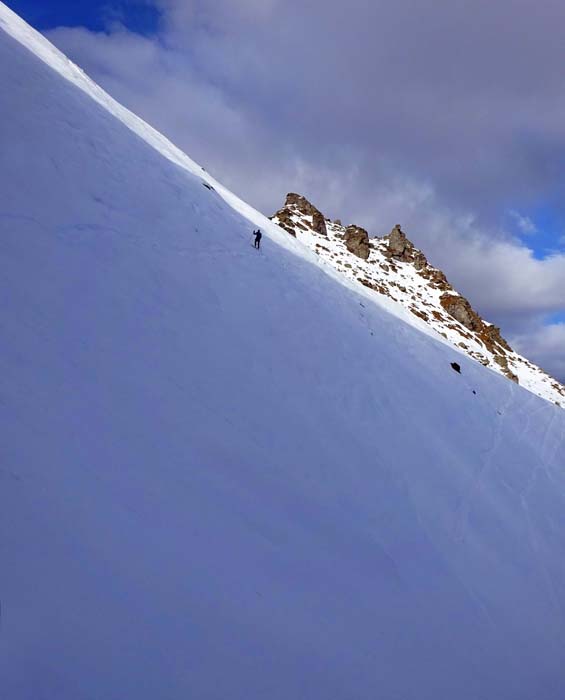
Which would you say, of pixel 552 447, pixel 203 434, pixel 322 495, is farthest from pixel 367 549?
pixel 552 447

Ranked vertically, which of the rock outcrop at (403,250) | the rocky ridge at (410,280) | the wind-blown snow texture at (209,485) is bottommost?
the wind-blown snow texture at (209,485)

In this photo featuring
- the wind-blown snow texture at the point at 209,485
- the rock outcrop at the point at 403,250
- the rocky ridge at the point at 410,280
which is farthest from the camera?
the rock outcrop at the point at 403,250

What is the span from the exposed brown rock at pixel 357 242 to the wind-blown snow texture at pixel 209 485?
278 ft

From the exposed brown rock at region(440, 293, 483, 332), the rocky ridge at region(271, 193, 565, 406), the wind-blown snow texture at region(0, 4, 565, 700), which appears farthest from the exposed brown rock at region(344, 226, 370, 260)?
the wind-blown snow texture at region(0, 4, 565, 700)

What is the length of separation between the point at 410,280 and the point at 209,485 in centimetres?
10377

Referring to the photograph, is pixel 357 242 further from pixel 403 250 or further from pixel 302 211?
pixel 403 250

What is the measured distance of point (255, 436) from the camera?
27.1 feet

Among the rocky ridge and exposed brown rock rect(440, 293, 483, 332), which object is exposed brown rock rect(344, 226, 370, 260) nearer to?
the rocky ridge

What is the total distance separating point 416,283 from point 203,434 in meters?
103

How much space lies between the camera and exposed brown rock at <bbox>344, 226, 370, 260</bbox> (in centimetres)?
9738

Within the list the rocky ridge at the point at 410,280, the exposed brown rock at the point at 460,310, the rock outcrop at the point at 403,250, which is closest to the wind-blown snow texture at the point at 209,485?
the rocky ridge at the point at 410,280

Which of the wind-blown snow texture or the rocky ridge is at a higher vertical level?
the rocky ridge

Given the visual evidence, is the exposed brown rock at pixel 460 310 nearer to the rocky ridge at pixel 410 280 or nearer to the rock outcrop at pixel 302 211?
the rocky ridge at pixel 410 280

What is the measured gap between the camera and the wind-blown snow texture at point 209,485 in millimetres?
4191
